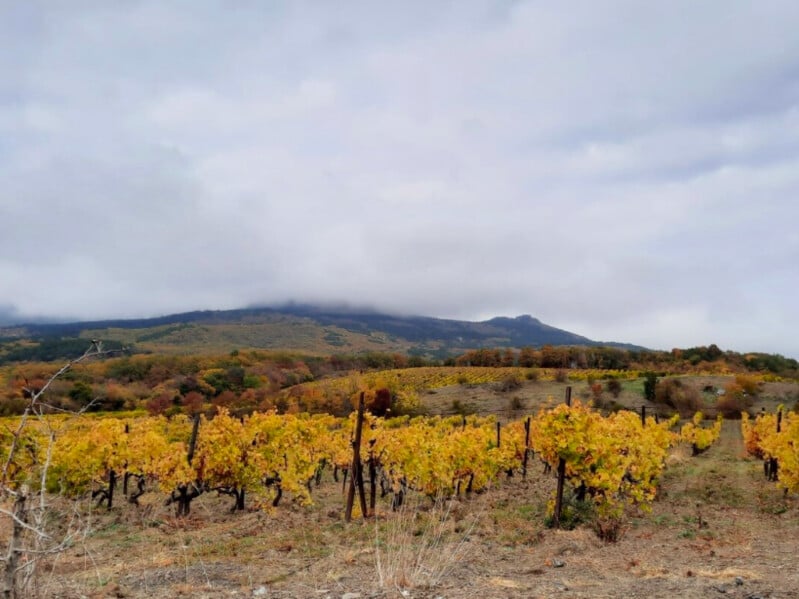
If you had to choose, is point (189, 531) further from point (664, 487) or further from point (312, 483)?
point (664, 487)

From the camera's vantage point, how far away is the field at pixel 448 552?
7410mm

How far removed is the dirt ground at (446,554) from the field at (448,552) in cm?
4

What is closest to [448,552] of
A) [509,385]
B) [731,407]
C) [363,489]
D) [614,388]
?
[363,489]

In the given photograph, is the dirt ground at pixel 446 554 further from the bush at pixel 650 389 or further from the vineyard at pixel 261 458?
the bush at pixel 650 389

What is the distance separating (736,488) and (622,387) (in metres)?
61.8

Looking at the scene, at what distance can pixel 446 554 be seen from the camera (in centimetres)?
879

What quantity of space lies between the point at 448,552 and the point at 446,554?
41 centimetres

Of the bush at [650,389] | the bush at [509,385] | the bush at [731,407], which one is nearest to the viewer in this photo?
the bush at [731,407]

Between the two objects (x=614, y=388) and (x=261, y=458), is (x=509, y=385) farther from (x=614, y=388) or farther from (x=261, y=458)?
(x=261, y=458)

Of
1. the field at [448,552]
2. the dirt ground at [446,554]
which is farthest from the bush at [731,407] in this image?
the dirt ground at [446,554]

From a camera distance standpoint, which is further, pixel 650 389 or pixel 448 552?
pixel 650 389

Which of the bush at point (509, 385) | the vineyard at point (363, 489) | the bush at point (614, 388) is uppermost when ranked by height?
the vineyard at point (363, 489)

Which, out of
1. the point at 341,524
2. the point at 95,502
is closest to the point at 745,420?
the point at 341,524

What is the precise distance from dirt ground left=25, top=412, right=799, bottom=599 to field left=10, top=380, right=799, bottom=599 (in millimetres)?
40
